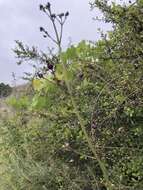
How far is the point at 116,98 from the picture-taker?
4223 millimetres

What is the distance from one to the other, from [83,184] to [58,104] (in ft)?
2.58

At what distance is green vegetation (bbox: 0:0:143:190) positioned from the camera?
415 centimetres

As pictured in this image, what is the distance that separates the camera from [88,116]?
4.58 meters

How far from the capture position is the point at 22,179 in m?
5.44

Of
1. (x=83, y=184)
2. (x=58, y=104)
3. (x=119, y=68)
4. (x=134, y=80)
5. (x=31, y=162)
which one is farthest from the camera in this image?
(x=31, y=162)

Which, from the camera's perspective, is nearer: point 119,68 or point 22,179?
point 119,68

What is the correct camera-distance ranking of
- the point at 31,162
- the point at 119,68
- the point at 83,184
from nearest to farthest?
the point at 119,68 < the point at 83,184 < the point at 31,162

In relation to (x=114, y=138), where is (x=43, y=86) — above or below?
above

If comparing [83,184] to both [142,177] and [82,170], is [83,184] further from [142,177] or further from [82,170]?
[142,177]

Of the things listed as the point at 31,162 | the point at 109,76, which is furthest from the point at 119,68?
the point at 31,162

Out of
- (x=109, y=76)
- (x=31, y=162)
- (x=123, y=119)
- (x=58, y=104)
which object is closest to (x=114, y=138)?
(x=123, y=119)

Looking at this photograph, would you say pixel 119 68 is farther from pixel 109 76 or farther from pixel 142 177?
pixel 142 177

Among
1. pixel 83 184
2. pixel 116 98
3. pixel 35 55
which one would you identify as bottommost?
pixel 83 184

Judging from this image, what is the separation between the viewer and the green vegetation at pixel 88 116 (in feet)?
13.6
